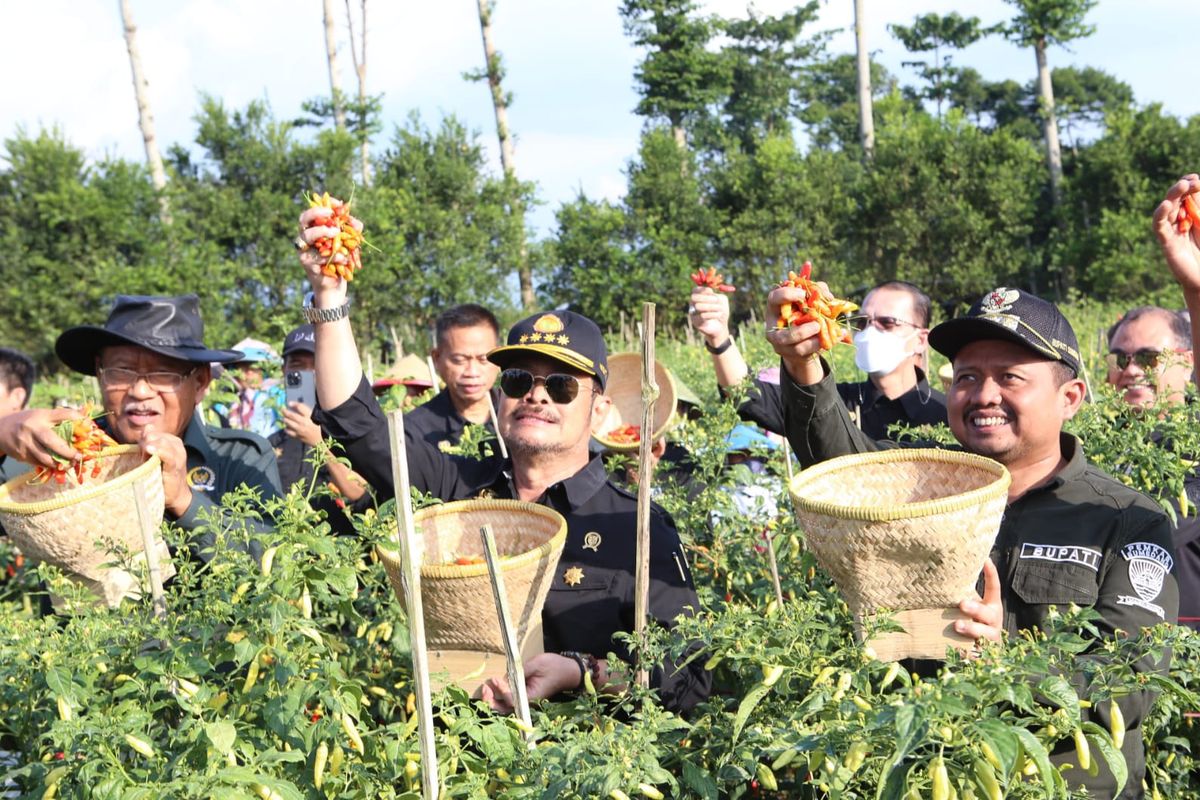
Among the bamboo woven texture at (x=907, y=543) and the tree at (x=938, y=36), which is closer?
the bamboo woven texture at (x=907, y=543)

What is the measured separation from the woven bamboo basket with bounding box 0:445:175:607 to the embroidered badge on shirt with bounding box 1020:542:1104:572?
1.85 metres

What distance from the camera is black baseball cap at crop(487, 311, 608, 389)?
9.81 ft

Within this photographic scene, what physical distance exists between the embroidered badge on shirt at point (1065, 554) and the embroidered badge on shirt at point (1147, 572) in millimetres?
63

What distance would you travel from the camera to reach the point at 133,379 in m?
3.29

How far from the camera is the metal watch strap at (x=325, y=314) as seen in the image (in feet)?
9.15

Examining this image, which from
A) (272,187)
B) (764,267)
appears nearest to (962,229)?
(764,267)

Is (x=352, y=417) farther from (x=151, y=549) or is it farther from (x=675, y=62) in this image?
(x=675, y=62)

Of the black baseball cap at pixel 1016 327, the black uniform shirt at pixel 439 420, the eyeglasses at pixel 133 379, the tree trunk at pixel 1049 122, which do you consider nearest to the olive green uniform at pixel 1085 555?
the black baseball cap at pixel 1016 327

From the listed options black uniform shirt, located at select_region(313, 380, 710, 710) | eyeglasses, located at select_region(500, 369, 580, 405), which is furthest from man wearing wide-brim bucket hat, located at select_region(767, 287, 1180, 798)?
eyeglasses, located at select_region(500, 369, 580, 405)

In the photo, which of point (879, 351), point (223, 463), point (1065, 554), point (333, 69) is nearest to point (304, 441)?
point (223, 463)

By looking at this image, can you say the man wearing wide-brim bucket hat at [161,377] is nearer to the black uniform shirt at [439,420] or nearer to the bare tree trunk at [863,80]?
the black uniform shirt at [439,420]

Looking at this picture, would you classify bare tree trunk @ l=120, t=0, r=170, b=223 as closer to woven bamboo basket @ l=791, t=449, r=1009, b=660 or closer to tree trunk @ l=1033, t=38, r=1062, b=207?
tree trunk @ l=1033, t=38, r=1062, b=207

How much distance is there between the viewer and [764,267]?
→ 21328mm

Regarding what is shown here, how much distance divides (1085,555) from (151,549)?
1955 millimetres
